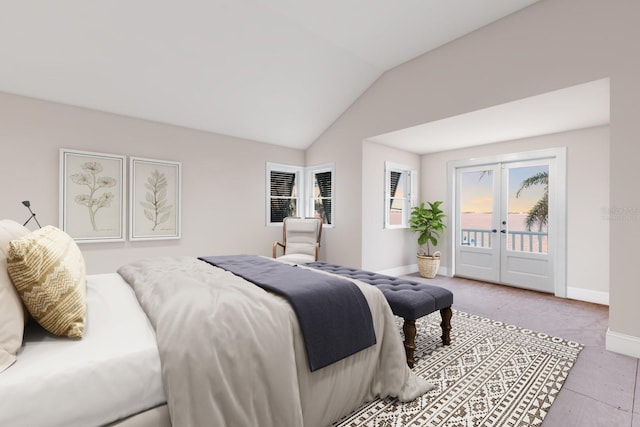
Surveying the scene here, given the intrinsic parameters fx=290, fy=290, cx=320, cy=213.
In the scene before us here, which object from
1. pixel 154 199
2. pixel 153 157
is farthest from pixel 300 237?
pixel 153 157

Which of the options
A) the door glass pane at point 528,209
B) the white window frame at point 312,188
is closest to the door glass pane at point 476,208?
the door glass pane at point 528,209

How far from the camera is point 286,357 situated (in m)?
1.36

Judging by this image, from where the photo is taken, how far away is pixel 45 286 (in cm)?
116

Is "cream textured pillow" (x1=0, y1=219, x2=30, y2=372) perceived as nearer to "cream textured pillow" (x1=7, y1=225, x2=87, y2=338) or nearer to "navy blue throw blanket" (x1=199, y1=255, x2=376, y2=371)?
"cream textured pillow" (x1=7, y1=225, x2=87, y2=338)

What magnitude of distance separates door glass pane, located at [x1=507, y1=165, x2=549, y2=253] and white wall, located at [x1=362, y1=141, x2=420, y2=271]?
177 cm

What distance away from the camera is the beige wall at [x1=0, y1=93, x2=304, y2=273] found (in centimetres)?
327

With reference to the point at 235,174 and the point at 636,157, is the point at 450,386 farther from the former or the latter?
the point at 235,174

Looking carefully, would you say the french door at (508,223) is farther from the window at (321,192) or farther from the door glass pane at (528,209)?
the window at (321,192)

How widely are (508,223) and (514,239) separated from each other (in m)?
0.28

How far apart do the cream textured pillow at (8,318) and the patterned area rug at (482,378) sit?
1.53 m

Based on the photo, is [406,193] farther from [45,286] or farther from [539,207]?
[45,286]

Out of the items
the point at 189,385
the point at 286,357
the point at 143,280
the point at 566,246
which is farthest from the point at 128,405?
the point at 566,246

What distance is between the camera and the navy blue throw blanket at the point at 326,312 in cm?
152

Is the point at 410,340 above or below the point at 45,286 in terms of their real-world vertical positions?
below
